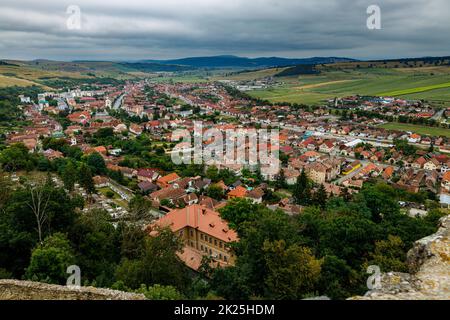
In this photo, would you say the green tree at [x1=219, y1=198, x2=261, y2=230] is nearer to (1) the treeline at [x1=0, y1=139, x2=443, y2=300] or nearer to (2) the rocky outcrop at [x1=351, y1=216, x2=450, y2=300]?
(1) the treeline at [x1=0, y1=139, x2=443, y2=300]

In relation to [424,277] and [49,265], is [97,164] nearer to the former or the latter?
[49,265]

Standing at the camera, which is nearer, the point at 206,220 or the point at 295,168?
the point at 206,220

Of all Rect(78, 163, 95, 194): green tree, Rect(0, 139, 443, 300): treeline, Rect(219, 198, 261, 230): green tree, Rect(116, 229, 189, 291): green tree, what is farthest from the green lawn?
Rect(116, 229, 189, 291): green tree

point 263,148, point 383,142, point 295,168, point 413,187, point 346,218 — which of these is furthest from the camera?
point 383,142

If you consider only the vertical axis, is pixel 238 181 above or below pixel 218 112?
below

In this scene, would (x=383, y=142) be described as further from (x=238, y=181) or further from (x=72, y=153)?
(x=72, y=153)

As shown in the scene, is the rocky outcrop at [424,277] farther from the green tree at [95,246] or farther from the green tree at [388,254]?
the green tree at [95,246]
